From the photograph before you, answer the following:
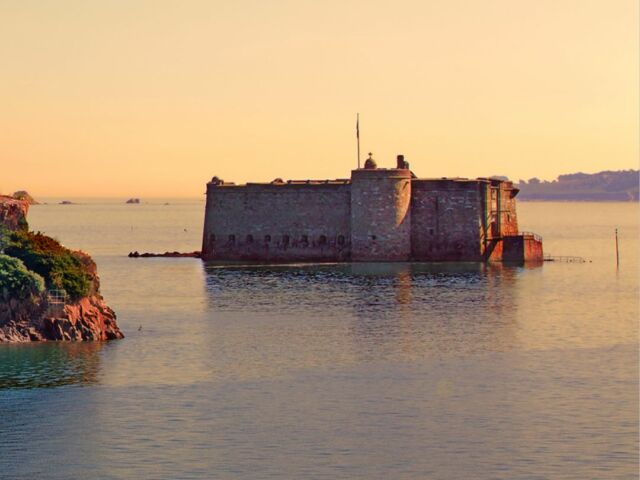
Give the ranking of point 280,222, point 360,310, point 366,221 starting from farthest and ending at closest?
1. point 280,222
2. point 366,221
3. point 360,310

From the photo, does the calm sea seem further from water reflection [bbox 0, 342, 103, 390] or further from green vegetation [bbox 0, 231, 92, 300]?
green vegetation [bbox 0, 231, 92, 300]

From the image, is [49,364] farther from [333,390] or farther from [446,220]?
[446,220]

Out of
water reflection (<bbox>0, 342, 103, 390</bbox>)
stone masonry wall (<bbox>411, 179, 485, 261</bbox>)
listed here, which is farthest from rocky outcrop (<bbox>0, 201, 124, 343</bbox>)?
stone masonry wall (<bbox>411, 179, 485, 261</bbox>)

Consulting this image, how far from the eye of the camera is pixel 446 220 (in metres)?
110

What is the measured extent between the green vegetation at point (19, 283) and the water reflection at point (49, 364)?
2.20 m

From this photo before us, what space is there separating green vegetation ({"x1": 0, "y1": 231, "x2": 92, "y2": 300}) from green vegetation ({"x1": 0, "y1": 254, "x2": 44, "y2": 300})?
899mm

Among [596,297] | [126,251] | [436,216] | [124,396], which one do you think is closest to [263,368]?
[124,396]

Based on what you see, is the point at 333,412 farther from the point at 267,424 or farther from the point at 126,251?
the point at 126,251

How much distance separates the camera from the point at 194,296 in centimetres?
8488

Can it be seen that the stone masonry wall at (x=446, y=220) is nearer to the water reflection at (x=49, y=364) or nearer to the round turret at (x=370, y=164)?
the round turret at (x=370, y=164)

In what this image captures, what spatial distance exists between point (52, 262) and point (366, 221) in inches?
2059

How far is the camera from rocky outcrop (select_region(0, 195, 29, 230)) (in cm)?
6284

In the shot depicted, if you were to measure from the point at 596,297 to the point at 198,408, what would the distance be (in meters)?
48.3

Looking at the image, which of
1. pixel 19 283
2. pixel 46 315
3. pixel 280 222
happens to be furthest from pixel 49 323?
pixel 280 222
